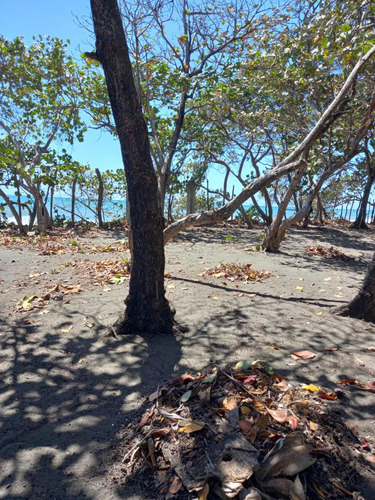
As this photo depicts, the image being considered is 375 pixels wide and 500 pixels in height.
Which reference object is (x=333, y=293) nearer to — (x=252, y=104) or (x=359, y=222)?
(x=252, y=104)

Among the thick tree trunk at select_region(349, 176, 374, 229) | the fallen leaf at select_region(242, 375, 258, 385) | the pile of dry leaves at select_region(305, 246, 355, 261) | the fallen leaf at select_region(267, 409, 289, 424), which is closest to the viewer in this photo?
the fallen leaf at select_region(267, 409, 289, 424)

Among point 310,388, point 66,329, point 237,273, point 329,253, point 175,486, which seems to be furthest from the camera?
point 329,253

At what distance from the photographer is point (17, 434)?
7.80 feet

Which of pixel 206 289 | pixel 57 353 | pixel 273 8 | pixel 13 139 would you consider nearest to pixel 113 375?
pixel 57 353

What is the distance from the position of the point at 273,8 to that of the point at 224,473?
8.50 metres

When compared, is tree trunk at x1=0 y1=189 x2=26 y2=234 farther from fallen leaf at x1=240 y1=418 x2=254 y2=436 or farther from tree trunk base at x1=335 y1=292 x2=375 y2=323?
fallen leaf at x1=240 y1=418 x2=254 y2=436

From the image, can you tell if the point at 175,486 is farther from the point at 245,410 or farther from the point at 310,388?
the point at 310,388

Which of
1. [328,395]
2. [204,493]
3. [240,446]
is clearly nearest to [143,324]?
[328,395]

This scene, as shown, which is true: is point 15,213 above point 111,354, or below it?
above

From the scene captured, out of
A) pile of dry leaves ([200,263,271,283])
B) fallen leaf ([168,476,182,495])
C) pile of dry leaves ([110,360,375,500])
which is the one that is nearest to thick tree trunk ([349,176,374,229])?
pile of dry leaves ([200,263,271,283])

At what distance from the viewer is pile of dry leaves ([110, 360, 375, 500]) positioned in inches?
69.2

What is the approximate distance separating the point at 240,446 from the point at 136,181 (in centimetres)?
251

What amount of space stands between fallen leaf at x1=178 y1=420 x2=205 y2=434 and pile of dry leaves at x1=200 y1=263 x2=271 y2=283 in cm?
414

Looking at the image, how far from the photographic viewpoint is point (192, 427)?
2098mm
